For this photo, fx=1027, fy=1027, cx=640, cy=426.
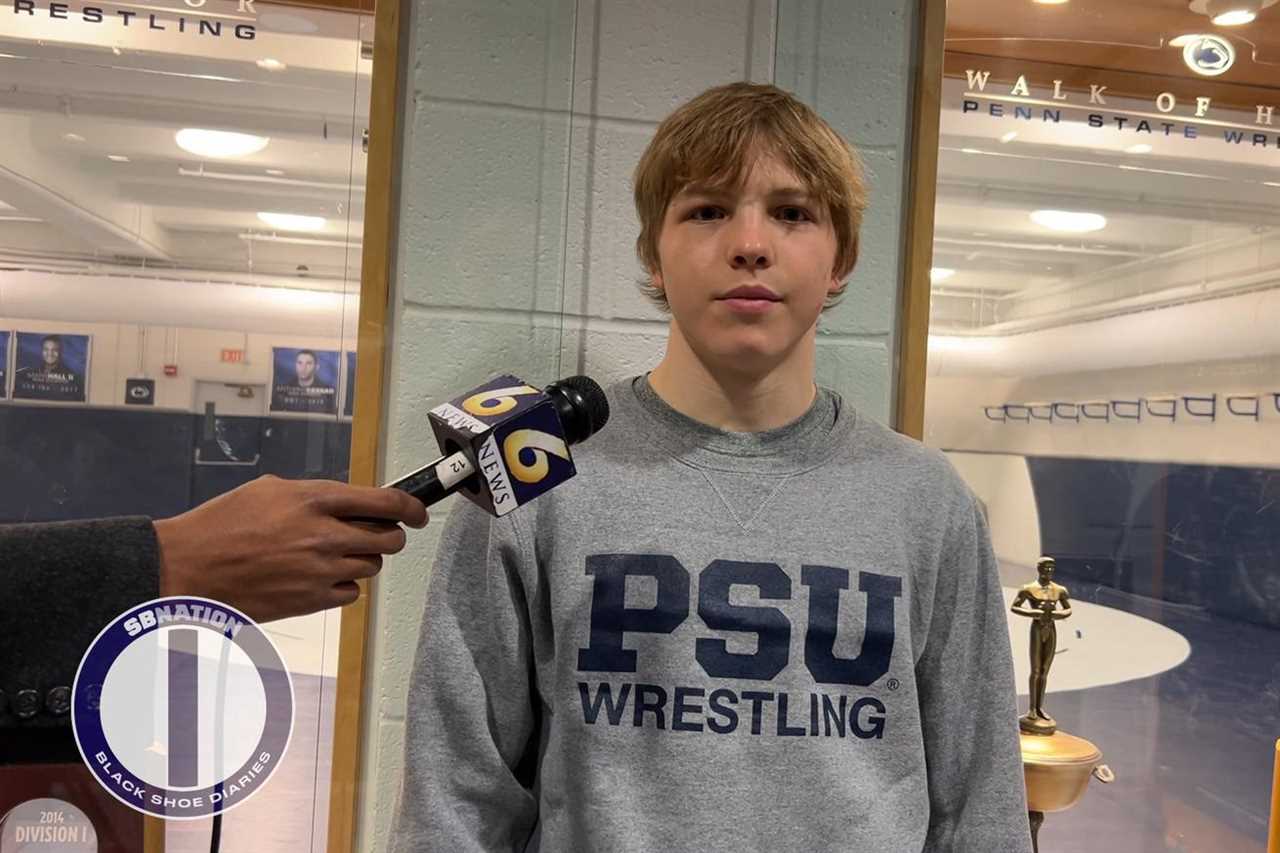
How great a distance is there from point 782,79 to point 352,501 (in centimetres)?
73

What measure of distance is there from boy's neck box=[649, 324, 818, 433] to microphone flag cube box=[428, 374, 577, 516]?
21 cm

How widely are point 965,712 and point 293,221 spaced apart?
0.85m

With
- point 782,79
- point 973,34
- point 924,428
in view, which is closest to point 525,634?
point 924,428

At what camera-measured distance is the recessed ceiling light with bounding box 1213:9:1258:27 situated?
4.47 ft

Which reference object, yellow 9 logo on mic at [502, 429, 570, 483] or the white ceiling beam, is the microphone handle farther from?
the white ceiling beam

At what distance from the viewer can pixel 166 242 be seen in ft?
3.38

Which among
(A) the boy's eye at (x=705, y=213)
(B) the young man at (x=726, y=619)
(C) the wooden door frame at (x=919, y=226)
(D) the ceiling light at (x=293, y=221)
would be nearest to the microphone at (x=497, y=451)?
(B) the young man at (x=726, y=619)

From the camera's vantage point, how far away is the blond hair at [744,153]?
962 millimetres

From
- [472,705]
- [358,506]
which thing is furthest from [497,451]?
[472,705]

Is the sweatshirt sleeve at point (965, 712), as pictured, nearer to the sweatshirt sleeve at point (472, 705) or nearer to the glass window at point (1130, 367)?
the glass window at point (1130, 367)

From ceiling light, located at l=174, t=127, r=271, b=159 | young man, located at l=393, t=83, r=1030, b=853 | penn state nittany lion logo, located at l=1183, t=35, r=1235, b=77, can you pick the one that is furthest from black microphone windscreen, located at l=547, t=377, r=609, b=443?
penn state nittany lion logo, located at l=1183, t=35, r=1235, b=77

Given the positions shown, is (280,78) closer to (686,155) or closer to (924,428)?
(686,155)

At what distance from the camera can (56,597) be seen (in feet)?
A: 2.47

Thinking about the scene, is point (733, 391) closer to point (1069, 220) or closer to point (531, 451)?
point (531, 451)
